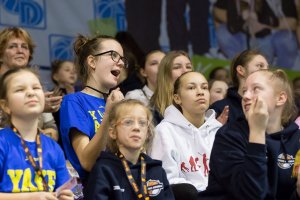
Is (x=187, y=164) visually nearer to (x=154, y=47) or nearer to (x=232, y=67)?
(x=232, y=67)

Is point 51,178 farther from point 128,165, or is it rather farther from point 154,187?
point 154,187

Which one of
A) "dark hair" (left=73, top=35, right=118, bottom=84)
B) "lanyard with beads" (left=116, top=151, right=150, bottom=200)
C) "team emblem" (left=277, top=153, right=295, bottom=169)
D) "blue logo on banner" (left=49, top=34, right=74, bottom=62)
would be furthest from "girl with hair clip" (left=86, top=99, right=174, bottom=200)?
"blue logo on banner" (left=49, top=34, right=74, bottom=62)

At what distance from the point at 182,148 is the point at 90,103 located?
69 centimetres

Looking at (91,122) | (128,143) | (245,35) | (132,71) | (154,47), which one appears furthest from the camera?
(245,35)

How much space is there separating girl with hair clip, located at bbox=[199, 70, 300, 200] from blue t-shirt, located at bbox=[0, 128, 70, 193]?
930mm

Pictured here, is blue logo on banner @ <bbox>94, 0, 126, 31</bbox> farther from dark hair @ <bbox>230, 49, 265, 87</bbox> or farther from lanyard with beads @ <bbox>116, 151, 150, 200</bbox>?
lanyard with beads @ <bbox>116, 151, 150, 200</bbox>

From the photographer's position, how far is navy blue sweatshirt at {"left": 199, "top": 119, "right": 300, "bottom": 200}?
462cm

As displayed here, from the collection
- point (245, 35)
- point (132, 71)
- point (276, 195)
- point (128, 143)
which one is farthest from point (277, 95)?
point (245, 35)

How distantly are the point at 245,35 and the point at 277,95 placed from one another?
358 centimetres

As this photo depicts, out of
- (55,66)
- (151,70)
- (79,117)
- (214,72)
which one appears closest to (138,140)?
(79,117)

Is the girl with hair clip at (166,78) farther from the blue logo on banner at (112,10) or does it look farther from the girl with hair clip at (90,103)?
the blue logo on banner at (112,10)

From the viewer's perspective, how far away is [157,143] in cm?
548

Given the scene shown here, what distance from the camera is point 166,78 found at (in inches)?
245

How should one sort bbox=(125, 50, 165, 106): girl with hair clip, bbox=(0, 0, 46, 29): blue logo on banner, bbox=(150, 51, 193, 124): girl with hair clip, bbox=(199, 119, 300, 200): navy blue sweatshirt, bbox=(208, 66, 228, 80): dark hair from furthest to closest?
1. bbox=(208, 66, 228, 80): dark hair
2. bbox=(0, 0, 46, 29): blue logo on banner
3. bbox=(125, 50, 165, 106): girl with hair clip
4. bbox=(150, 51, 193, 124): girl with hair clip
5. bbox=(199, 119, 300, 200): navy blue sweatshirt
